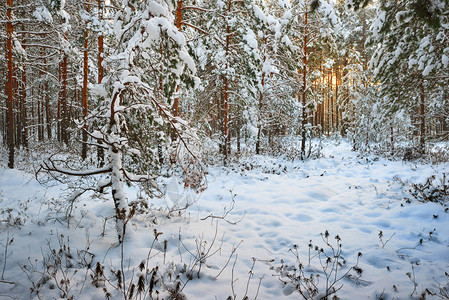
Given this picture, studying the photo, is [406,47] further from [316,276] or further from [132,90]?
[132,90]

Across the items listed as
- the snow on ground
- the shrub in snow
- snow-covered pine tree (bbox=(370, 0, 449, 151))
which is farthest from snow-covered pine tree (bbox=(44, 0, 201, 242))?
snow-covered pine tree (bbox=(370, 0, 449, 151))

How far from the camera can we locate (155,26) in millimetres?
3332

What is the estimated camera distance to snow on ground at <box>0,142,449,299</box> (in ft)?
9.24

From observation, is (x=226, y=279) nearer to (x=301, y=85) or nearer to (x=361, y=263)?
(x=361, y=263)

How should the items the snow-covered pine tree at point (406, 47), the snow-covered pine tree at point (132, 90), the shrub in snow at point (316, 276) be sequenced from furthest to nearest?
the snow-covered pine tree at point (406, 47), the snow-covered pine tree at point (132, 90), the shrub in snow at point (316, 276)

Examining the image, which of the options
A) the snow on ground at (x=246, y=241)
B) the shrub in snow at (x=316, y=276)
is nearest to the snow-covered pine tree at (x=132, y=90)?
the snow on ground at (x=246, y=241)

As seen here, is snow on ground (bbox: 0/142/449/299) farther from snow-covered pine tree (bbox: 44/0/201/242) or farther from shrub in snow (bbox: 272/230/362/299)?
snow-covered pine tree (bbox: 44/0/201/242)

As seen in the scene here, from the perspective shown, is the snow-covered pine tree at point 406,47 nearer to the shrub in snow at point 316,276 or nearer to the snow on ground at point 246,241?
the snow on ground at point 246,241

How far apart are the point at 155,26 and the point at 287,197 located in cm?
546

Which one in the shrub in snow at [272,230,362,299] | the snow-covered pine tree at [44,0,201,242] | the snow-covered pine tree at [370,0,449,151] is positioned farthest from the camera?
the snow-covered pine tree at [370,0,449,151]

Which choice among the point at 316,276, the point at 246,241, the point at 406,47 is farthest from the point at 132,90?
the point at 406,47

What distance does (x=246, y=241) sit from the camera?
424 centimetres

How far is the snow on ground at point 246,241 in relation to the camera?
282cm

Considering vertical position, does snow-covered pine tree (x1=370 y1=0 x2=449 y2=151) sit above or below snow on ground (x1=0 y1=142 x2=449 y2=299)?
above
